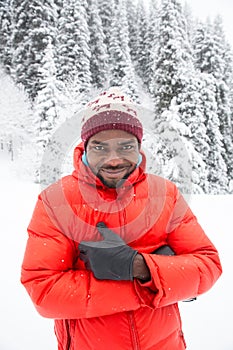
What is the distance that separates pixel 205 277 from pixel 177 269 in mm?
195

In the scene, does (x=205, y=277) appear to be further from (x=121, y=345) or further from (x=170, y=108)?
(x=170, y=108)

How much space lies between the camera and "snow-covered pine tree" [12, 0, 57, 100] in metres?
29.3

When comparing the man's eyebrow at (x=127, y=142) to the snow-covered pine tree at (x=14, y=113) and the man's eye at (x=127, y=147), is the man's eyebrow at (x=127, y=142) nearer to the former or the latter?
the man's eye at (x=127, y=147)

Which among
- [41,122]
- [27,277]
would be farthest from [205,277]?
[41,122]

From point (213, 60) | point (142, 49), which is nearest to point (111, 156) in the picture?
point (213, 60)

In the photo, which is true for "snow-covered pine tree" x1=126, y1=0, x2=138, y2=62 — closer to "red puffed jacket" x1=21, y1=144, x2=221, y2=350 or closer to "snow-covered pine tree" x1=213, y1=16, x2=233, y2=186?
"snow-covered pine tree" x1=213, y1=16, x2=233, y2=186

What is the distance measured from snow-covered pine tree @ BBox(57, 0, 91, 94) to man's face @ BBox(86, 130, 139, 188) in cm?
2807

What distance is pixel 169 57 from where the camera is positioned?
61.3 ft

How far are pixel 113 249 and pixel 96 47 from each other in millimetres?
36483

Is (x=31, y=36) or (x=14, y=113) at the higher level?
(x=31, y=36)

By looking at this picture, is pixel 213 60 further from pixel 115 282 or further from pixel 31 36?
pixel 115 282

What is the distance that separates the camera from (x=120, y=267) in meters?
1.47

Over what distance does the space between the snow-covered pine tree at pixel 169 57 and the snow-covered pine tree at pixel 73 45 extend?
11.4 meters

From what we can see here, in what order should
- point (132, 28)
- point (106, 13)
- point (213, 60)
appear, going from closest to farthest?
point (213, 60) → point (106, 13) → point (132, 28)
